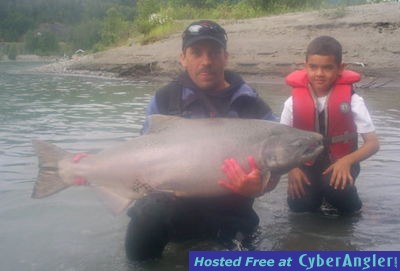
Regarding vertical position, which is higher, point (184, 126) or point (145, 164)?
point (184, 126)

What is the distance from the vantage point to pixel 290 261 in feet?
8.23

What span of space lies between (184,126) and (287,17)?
52.1ft

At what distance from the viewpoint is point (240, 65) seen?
16219mm

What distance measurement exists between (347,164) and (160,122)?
1.48 meters

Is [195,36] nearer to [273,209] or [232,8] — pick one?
[273,209]

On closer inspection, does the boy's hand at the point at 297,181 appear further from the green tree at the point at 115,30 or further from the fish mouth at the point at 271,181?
the green tree at the point at 115,30

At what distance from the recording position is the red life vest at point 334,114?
410 centimetres

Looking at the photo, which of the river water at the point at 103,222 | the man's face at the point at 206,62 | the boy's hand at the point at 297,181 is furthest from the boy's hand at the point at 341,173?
the man's face at the point at 206,62

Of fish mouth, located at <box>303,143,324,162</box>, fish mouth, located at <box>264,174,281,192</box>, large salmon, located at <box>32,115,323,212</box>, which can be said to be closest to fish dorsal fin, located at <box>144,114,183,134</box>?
large salmon, located at <box>32,115,323,212</box>

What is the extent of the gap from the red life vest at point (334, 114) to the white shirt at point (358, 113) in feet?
0.16

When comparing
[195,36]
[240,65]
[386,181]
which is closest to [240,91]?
[195,36]

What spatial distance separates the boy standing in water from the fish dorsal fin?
1229 mm

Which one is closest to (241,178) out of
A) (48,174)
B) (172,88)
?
(172,88)

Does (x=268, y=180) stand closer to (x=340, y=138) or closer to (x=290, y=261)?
(x=290, y=261)
